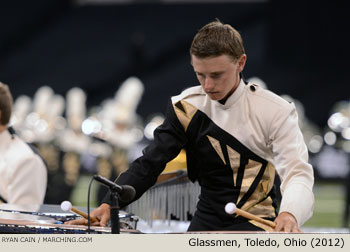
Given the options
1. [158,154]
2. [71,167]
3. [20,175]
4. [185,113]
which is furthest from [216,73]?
[71,167]

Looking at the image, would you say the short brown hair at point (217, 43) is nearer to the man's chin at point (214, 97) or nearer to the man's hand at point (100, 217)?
the man's chin at point (214, 97)

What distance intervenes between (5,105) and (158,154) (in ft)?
3.96

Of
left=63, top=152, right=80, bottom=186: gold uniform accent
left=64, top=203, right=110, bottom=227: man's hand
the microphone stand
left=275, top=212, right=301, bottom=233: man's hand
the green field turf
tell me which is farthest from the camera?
left=63, top=152, right=80, bottom=186: gold uniform accent

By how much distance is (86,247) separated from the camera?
2.20 metres

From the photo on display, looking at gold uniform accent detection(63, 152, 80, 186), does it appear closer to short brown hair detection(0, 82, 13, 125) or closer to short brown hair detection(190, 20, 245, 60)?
short brown hair detection(0, 82, 13, 125)

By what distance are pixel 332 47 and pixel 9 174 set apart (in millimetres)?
13543

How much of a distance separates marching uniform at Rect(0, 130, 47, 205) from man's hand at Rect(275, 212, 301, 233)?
1705 millimetres

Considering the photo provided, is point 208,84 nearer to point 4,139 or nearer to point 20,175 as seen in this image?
point 20,175

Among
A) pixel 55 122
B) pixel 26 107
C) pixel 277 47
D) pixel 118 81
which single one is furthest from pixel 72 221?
pixel 118 81

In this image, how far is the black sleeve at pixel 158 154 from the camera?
10.4ft

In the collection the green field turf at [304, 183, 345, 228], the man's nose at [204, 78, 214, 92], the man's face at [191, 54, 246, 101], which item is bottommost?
the man's nose at [204, 78, 214, 92]

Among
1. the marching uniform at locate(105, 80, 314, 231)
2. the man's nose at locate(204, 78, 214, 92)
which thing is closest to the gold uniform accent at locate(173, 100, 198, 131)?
the marching uniform at locate(105, 80, 314, 231)

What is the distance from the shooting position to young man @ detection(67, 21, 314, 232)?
2928 mm

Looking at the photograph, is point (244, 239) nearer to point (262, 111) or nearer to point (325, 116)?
point (262, 111)
